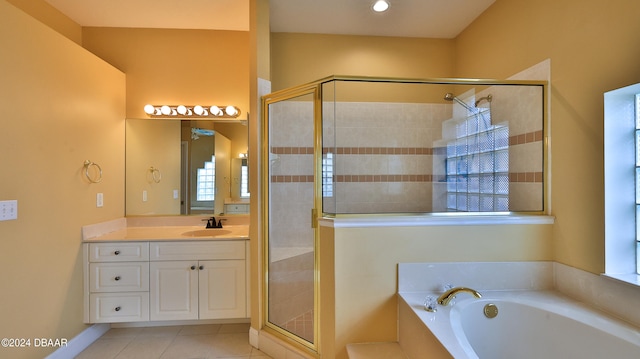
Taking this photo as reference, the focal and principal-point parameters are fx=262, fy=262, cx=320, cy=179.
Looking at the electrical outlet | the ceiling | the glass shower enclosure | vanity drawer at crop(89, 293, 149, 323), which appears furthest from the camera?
the ceiling

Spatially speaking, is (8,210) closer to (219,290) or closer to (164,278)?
(164,278)

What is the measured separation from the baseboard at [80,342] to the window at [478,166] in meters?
3.07

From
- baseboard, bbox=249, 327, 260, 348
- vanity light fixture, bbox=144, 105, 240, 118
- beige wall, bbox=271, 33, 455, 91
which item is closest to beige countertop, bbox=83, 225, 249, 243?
baseboard, bbox=249, 327, 260, 348

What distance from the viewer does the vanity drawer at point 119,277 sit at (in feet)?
6.88

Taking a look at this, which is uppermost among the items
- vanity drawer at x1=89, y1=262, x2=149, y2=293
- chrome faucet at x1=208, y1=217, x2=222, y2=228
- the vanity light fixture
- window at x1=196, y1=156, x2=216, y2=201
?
the vanity light fixture

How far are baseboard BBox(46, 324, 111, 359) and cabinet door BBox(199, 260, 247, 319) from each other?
0.90m

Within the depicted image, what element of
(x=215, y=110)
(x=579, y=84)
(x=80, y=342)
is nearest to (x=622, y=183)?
(x=579, y=84)

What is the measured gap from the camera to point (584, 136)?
149cm

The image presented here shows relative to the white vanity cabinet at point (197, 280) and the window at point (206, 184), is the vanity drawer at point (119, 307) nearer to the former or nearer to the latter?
the white vanity cabinet at point (197, 280)

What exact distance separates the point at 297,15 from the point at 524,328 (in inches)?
111

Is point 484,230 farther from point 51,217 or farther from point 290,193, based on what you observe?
point 51,217

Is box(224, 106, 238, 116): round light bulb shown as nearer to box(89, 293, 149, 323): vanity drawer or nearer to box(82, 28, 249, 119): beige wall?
box(82, 28, 249, 119): beige wall

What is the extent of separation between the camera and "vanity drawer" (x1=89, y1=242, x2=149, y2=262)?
2098 millimetres

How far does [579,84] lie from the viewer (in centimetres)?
151
